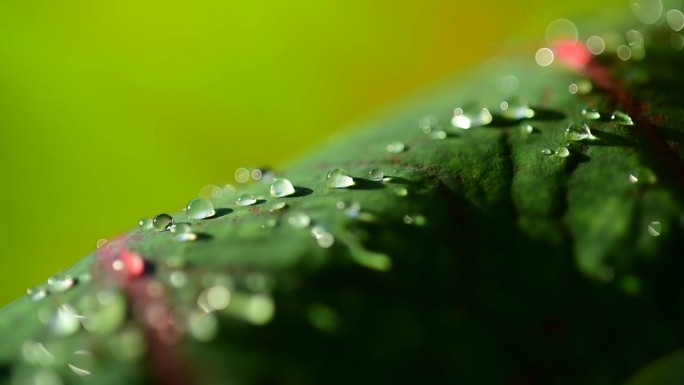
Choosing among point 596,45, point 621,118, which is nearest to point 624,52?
point 596,45

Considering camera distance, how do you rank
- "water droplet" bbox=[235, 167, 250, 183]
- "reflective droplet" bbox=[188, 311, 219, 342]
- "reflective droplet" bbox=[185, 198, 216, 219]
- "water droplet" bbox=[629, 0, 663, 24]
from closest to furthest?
"reflective droplet" bbox=[188, 311, 219, 342]
"reflective droplet" bbox=[185, 198, 216, 219]
"water droplet" bbox=[235, 167, 250, 183]
"water droplet" bbox=[629, 0, 663, 24]

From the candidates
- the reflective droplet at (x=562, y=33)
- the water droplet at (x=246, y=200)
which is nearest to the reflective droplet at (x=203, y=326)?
the water droplet at (x=246, y=200)

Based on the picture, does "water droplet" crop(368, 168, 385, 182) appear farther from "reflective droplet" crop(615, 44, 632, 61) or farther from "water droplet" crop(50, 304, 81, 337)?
"reflective droplet" crop(615, 44, 632, 61)

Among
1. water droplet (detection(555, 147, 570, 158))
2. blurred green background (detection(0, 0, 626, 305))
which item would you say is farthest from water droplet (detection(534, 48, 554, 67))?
blurred green background (detection(0, 0, 626, 305))

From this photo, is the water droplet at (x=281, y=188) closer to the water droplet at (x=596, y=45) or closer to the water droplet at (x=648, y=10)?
the water droplet at (x=596, y=45)

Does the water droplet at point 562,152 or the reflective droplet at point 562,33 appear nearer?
the water droplet at point 562,152

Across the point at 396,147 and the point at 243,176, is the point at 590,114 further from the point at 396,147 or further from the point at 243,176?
the point at 243,176
